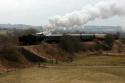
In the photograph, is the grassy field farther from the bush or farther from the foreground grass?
the bush

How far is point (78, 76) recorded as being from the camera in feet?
147

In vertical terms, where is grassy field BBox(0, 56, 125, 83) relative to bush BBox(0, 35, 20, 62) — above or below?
below

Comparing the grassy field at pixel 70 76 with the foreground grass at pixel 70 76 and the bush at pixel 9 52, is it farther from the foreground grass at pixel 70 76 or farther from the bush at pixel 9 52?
the bush at pixel 9 52

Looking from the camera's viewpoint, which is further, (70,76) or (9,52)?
(9,52)

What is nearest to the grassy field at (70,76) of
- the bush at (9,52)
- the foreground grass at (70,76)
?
the foreground grass at (70,76)

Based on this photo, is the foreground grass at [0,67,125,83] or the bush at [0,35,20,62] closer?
the foreground grass at [0,67,125,83]

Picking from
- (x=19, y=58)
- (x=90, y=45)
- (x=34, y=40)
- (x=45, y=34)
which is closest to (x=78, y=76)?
(x=19, y=58)

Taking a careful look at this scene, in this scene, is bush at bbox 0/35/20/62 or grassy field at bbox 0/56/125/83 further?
bush at bbox 0/35/20/62

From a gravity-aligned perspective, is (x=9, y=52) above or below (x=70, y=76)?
above

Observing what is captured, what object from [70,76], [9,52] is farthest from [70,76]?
[9,52]

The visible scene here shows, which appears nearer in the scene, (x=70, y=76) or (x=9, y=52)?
(x=70, y=76)

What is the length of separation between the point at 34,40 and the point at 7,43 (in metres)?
17.8

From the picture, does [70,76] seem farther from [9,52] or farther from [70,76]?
[9,52]

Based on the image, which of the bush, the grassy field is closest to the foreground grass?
the grassy field
